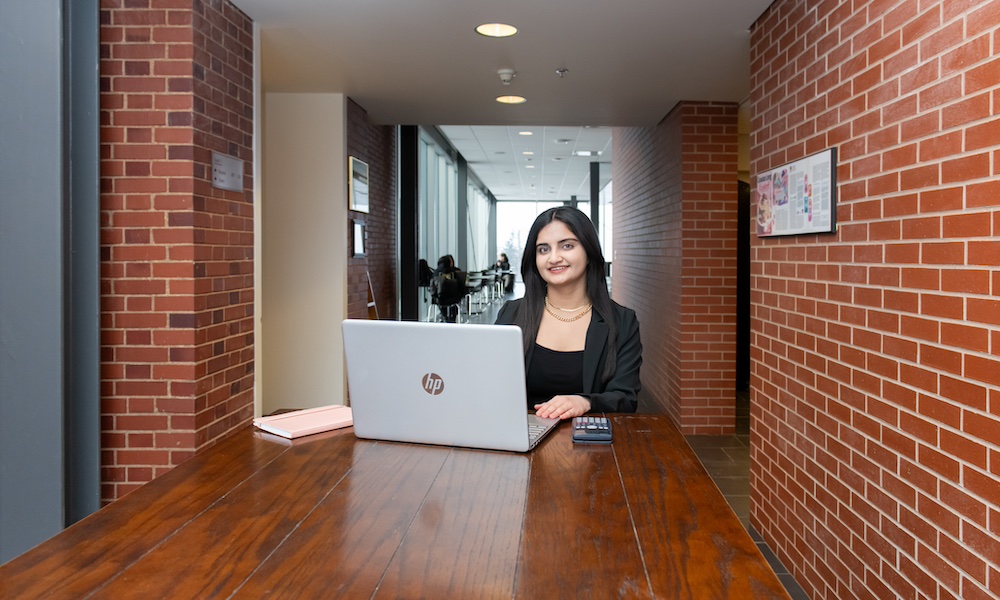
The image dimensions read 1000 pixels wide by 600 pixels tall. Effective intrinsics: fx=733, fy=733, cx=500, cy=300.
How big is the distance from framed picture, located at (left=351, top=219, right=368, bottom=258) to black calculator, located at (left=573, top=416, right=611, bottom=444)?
402 centimetres

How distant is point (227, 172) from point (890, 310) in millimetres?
2827

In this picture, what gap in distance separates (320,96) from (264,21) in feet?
Result: 5.27

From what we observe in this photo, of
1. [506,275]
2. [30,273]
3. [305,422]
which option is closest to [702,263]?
[305,422]

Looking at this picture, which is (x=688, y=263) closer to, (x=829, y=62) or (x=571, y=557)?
(x=829, y=62)

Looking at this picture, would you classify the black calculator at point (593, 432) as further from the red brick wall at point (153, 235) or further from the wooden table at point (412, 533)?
the red brick wall at point (153, 235)

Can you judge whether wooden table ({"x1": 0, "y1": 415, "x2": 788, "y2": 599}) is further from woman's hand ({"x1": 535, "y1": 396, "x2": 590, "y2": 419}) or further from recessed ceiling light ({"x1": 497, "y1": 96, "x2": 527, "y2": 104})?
recessed ceiling light ({"x1": 497, "y1": 96, "x2": 527, "y2": 104})

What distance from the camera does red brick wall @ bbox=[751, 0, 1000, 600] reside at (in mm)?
1773

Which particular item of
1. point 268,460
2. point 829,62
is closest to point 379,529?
point 268,460

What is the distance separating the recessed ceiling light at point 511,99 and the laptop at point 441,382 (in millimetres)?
3822

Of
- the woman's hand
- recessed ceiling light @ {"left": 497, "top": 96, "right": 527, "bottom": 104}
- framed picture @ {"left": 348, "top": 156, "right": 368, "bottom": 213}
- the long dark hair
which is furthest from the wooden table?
framed picture @ {"left": 348, "top": 156, "right": 368, "bottom": 213}

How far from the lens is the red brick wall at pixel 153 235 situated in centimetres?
309

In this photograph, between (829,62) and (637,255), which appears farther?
(637,255)

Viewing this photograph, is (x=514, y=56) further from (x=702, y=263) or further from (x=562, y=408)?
(x=562, y=408)

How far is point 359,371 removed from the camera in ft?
5.79
